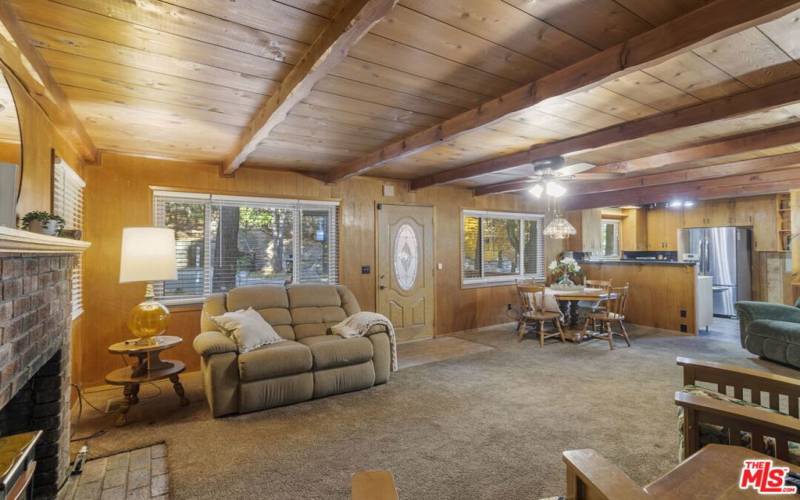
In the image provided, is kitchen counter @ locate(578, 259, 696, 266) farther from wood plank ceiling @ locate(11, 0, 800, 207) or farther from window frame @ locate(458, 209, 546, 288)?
A: wood plank ceiling @ locate(11, 0, 800, 207)

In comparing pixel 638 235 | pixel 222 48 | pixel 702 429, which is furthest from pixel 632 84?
pixel 638 235

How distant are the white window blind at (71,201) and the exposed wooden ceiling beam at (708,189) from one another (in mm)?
6663

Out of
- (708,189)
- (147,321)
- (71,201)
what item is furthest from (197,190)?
(708,189)

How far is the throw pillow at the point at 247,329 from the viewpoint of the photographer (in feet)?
10.3

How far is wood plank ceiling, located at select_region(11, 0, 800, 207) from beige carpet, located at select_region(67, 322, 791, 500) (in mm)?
2175

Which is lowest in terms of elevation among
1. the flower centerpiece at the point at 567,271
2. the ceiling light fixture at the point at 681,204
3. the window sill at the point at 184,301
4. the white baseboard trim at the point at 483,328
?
the white baseboard trim at the point at 483,328

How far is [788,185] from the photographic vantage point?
17.1ft

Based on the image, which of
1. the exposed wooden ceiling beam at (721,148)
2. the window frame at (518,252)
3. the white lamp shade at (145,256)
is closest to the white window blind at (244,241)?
the white lamp shade at (145,256)

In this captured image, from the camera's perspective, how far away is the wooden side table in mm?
2857

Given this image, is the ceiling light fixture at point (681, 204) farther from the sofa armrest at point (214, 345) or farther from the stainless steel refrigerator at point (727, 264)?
the sofa armrest at point (214, 345)

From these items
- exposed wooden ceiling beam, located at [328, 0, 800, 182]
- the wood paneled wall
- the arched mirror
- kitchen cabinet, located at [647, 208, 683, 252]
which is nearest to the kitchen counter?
kitchen cabinet, located at [647, 208, 683, 252]

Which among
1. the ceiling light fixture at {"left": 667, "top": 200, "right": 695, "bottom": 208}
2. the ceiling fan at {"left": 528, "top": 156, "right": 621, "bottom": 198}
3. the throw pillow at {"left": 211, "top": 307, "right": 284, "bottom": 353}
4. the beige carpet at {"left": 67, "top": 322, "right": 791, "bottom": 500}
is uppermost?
the ceiling light fixture at {"left": 667, "top": 200, "right": 695, "bottom": 208}

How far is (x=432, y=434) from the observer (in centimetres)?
263

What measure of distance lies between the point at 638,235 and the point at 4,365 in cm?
958
